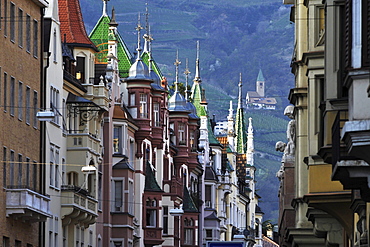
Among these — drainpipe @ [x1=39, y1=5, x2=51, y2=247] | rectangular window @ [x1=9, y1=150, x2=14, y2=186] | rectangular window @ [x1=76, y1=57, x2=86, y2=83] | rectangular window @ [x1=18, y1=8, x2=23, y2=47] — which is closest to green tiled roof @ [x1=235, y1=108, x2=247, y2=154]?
rectangular window @ [x1=76, y1=57, x2=86, y2=83]

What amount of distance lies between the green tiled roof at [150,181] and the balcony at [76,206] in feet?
57.2

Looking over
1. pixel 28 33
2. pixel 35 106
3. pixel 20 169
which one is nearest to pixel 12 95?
pixel 20 169

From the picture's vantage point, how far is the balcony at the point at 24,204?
59.4 meters

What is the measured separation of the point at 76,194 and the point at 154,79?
75.8 feet

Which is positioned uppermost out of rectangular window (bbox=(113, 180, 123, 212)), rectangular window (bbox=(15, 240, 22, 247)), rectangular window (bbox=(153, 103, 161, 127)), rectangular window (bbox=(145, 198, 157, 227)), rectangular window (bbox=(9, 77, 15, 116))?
rectangular window (bbox=(153, 103, 161, 127))

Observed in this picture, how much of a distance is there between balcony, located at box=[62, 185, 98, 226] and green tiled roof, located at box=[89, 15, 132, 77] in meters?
15.5

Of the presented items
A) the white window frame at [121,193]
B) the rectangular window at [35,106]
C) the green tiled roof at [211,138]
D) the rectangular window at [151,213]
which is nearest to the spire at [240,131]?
the green tiled roof at [211,138]

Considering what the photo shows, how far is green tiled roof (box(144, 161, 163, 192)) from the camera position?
9162 cm

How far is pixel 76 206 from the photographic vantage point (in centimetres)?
7050

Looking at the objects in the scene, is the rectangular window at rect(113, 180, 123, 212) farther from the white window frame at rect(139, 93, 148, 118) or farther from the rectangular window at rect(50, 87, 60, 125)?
the rectangular window at rect(50, 87, 60, 125)

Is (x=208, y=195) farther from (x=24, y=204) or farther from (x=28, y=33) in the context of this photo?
(x=24, y=204)

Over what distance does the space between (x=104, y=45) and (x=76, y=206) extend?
2027 centimetres

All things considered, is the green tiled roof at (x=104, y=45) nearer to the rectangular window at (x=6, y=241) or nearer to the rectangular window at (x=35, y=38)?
the rectangular window at (x=35, y=38)

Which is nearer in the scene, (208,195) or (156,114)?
(156,114)
